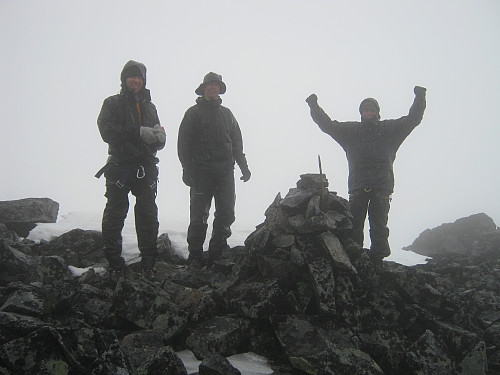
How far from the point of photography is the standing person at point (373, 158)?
6320mm

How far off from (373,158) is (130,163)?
Result: 5004mm

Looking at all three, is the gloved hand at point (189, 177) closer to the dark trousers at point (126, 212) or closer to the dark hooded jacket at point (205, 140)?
the dark hooded jacket at point (205, 140)

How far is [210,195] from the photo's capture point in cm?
656

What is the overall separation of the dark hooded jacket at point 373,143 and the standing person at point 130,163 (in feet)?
13.5

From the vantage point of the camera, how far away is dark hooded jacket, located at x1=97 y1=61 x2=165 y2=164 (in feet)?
→ 18.1

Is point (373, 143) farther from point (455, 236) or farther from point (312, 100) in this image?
point (455, 236)

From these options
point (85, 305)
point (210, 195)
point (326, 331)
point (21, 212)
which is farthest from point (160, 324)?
point (21, 212)

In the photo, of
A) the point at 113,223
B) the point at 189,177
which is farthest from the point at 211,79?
the point at 113,223

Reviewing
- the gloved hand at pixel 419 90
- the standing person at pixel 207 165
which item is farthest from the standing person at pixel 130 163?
the gloved hand at pixel 419 90

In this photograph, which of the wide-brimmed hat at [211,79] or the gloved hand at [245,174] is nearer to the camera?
the wide-brimmed hat at [211,79]

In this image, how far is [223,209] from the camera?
6.45m

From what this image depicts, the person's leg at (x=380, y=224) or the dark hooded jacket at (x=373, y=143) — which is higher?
the dark hooded jacket at (x=373, y=143)

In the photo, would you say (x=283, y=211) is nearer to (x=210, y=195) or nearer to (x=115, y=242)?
(x=210, y=195)

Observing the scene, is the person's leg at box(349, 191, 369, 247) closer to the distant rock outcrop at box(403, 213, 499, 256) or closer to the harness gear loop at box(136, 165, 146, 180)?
the harness gear loop at box(136, 165, 146, 180)
